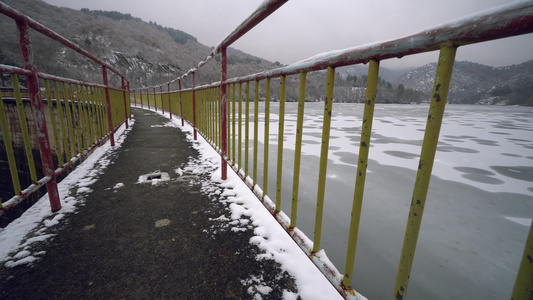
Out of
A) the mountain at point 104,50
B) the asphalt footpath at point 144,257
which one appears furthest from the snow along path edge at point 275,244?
the mountain at point 104,50

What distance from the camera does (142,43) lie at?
8719cm

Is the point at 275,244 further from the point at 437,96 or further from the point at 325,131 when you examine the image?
the point at 437,96

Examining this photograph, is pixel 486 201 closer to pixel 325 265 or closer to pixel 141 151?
Answer: pixel 325 265

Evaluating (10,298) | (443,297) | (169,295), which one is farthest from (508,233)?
(10,298)

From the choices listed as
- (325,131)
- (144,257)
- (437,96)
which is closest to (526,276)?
(437,96)

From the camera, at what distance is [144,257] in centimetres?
140

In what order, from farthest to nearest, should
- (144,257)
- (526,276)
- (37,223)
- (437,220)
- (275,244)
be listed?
(437,220) → (37,223) → (275,244) → (144,257) → (526,276)

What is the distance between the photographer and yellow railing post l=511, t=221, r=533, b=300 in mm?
494

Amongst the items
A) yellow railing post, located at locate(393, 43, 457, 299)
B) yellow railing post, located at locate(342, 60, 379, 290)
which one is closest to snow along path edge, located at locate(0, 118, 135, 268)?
yellow railing post, located at locate(342, 60, 379, 290)

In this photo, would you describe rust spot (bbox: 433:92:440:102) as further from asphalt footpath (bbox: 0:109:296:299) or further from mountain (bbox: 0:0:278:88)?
mountain (bbox: 0:0:278:88)

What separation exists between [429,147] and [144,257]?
1542mm

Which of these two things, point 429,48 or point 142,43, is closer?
point 429,48

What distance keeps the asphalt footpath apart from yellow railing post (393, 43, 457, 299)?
25.5 inches

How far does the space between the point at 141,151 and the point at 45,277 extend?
9.28 ft
